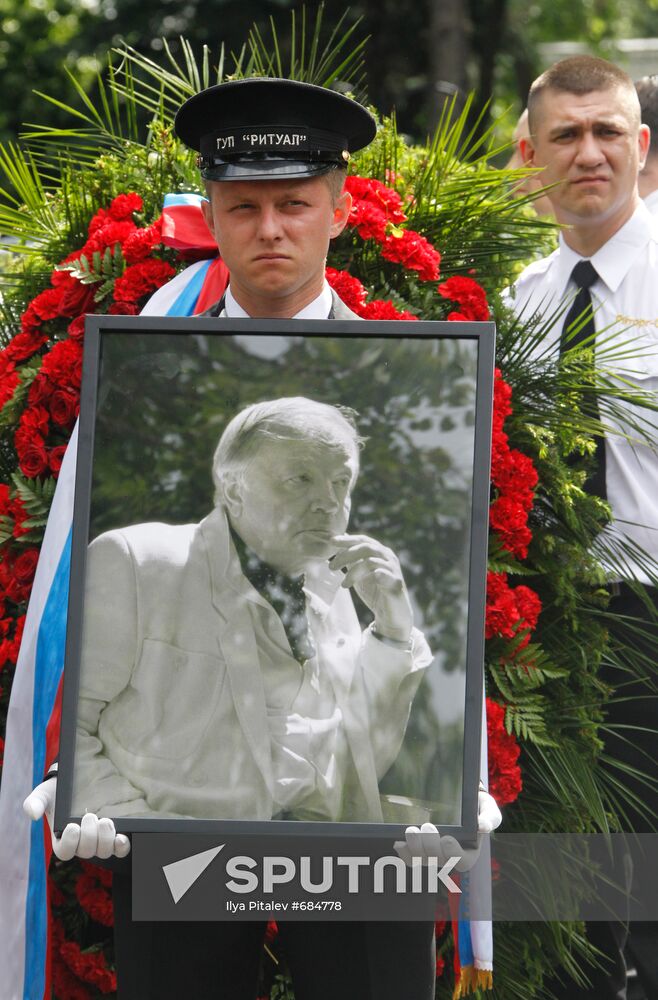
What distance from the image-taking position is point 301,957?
7.47ft

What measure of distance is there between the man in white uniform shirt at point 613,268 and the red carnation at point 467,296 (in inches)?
9.8

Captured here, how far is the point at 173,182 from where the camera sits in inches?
126

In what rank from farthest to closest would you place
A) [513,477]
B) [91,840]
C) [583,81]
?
[583,81], [513,477], [91,840]

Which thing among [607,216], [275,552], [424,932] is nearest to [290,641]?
[275,552]

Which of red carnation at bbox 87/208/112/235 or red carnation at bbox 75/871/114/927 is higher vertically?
red carnation at bbox 87/208/112/235

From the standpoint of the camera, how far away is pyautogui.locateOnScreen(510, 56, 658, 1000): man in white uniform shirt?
3.14 m

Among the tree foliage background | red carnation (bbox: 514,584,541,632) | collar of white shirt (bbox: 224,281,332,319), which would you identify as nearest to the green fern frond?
collar of white shirt (bbox: 224,281,332,319)

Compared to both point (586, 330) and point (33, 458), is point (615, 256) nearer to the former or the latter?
point (586, 330)

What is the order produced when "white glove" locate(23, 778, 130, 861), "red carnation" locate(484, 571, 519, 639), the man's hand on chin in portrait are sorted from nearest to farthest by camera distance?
"white glove" locate(23, 778, 130, 861)
the man's hand on chin in portrait
"red carnation" locate(484, 571, 519, 639)

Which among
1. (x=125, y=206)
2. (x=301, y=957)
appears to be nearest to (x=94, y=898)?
(x=301, y=957)

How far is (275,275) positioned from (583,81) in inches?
66.9

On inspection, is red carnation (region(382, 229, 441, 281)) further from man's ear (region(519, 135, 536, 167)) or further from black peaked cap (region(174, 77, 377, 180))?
man's ear (region(519, 135, 536, 167))

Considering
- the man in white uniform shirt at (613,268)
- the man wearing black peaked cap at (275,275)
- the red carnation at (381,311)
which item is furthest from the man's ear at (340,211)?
the man in white uniform shirt at (613,268)

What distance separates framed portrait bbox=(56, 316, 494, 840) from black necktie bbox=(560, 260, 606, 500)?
970mm
